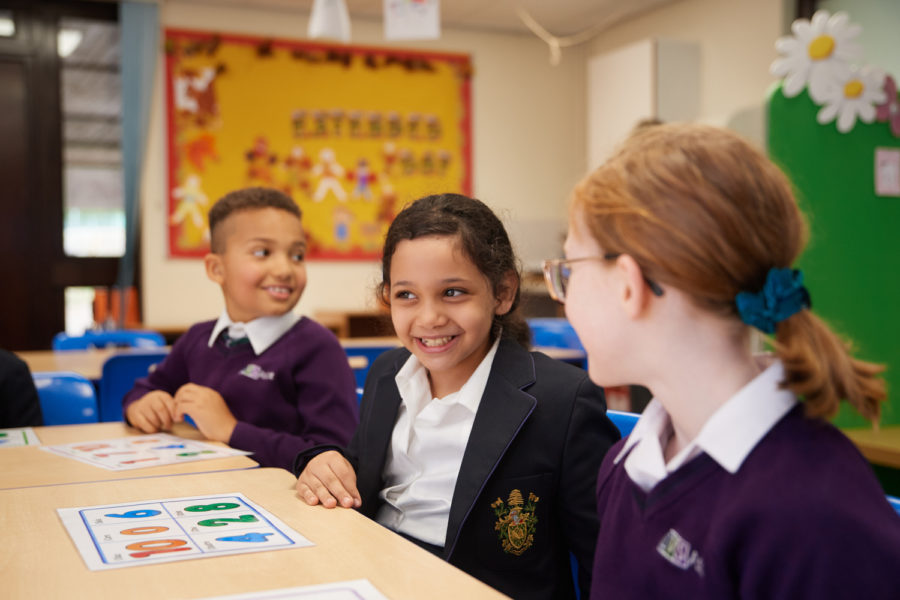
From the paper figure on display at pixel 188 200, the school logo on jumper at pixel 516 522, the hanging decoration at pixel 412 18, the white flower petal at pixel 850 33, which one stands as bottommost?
the school logo on jumper at pixel 516 522

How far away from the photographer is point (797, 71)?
9.98 feet

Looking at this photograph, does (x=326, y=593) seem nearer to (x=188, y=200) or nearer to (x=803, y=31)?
(x=803, y=31)

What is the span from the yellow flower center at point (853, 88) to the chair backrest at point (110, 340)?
309cm

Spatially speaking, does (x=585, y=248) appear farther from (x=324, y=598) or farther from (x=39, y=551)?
(x=39, y=551)

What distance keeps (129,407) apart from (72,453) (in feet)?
0.98

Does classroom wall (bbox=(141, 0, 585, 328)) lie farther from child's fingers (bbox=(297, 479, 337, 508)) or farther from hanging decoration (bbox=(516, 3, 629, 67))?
child's fingers (bbox=(297, 479, 337, 508))

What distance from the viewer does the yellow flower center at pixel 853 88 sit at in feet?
10.1

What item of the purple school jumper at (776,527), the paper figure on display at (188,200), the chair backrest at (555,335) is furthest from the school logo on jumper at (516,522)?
the paper figure on display at (188,200)

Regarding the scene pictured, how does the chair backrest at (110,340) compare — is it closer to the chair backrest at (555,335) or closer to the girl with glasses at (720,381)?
the chair backrest at (555,335)

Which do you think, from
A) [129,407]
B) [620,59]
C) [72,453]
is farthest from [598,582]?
[620,59]

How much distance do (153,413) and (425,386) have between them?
0.65m

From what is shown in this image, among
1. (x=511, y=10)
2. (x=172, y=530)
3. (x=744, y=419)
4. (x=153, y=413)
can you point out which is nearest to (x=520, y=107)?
(x=511, y=10)

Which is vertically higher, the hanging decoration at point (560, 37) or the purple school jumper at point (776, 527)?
the hanging decoration at point (560, 37)

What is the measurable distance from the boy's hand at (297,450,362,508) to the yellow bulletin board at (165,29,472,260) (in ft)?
15.6
